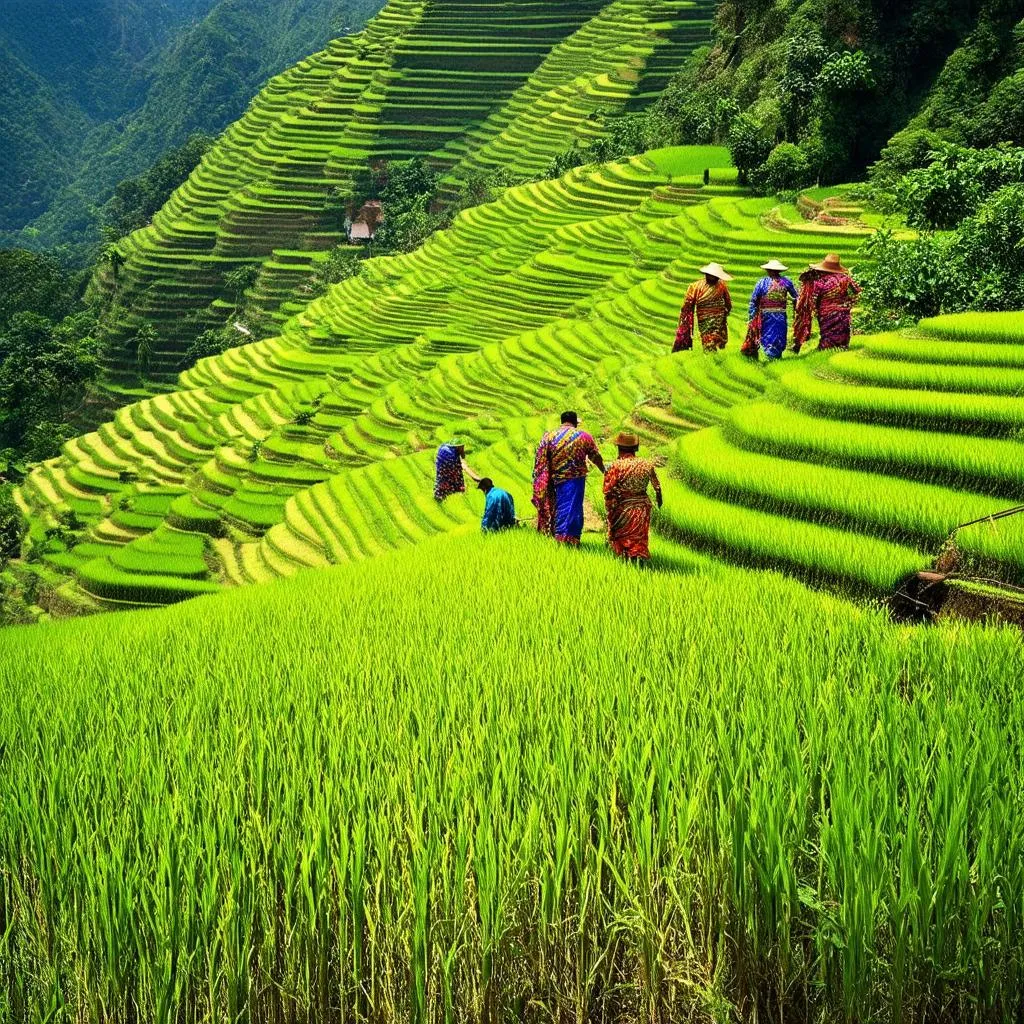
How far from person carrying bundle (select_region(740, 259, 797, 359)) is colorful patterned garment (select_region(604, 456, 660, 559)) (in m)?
3.94

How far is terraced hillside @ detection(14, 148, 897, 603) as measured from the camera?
12789mm

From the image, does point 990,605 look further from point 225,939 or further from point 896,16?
point 896,16

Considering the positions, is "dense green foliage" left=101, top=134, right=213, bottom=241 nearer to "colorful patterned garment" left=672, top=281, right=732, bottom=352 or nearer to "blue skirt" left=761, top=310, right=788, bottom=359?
"colorful patterned garment" left=672, top=281, right=732, bottom=352

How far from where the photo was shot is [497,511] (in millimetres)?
7539

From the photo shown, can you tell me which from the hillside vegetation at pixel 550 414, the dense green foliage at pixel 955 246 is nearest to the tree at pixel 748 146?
the hillside vegetation at pixel 550 414

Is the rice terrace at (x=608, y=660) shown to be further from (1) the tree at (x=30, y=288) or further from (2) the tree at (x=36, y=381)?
(1) the tree at (x=30, y=288)

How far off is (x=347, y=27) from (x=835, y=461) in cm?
11823

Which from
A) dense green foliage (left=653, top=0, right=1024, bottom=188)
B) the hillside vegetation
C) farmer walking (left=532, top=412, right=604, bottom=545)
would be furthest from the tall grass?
dense green foliage (left=653, top=0, right=1024, bottom=188)

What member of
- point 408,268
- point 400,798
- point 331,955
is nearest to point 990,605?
point 400,798

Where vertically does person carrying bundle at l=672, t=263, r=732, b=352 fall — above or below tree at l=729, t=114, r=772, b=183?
below

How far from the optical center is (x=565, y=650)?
3.58 meters

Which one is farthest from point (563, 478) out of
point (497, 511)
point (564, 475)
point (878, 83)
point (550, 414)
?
point (878, 83)

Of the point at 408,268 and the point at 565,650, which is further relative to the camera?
the point at 408,268

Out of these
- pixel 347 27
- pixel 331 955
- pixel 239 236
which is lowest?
pixel 331 955
